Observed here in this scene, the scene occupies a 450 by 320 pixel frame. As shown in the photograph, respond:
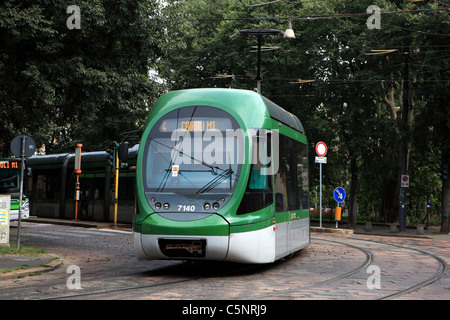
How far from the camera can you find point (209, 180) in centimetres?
995

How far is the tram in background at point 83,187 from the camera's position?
25469 millimetres

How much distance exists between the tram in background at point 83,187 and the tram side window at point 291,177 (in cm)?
1163

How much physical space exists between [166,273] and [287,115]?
13.5 feet

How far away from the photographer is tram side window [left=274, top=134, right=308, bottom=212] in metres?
11.2

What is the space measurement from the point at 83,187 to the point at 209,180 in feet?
61.2

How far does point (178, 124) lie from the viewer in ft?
33.9

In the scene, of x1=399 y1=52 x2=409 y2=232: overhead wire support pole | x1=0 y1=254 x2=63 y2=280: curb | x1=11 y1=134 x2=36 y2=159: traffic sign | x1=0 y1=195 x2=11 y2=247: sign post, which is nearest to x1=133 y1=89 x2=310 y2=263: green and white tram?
x1=0 y1=254 x2=63 y2=280: curb

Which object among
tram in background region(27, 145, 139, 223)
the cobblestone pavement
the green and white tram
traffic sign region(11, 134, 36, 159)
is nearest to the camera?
the cobblestone pavement

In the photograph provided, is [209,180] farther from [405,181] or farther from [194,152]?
[405,181]

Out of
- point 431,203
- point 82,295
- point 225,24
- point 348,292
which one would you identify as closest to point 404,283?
point 348,292

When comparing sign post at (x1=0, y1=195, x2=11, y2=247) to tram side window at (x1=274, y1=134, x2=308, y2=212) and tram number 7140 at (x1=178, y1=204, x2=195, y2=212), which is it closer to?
tram number 7140 at (x1=178, y1=204, x2=195, y2=212)

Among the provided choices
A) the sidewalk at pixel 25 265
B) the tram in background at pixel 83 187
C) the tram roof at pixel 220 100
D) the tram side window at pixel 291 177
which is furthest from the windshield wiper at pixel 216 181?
the tram in background at pixel 83 187

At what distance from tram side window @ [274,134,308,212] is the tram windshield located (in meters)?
1.18
